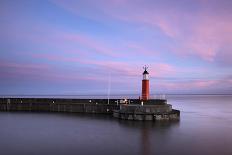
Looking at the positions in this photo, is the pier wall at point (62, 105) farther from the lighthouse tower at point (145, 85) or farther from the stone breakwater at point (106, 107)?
the lighthouse tower at point (145, 85)

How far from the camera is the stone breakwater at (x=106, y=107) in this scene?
68.1 ft

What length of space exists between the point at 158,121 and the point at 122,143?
6.61 meters

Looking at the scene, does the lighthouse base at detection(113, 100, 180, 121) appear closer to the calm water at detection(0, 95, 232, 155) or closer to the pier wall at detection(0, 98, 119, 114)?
the calm water at detection(0, 95, 232, 155)

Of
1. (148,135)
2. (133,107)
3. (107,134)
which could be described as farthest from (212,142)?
(133,107)

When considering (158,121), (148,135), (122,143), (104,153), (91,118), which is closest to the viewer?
(104,153)

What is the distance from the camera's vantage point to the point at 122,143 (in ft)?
47.2

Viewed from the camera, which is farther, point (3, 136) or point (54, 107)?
point (54, 107)

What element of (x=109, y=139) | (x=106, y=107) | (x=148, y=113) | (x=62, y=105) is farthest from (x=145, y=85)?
(x=62, y=105)

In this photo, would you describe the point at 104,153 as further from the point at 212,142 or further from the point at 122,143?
the point at 212,142

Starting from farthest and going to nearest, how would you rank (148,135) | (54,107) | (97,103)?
(54,107) < (97,103) < (148,135)

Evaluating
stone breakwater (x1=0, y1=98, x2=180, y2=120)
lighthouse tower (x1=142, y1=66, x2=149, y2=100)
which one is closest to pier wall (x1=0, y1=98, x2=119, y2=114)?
stone breakwater (x1=0, y1=98, x2=180, y2=120)

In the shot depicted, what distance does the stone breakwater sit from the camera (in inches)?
818

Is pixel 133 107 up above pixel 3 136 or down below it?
above

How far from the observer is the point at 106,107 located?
2605cm
